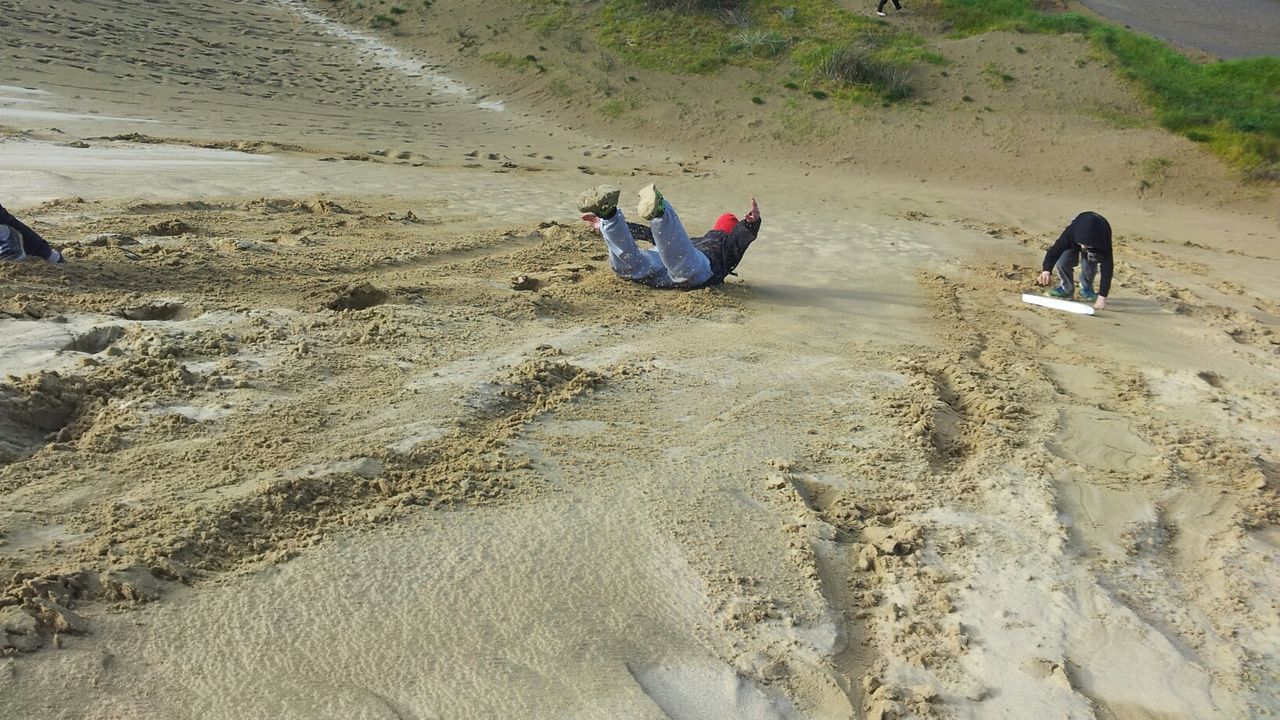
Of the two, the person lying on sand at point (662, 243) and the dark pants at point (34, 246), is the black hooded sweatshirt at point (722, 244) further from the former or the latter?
the dark pants at point (34, 246)

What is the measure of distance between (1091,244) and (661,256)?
3.20 meters

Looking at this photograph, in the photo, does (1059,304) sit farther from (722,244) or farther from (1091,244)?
(722,244)

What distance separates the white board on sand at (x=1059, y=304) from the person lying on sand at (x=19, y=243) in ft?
20.1

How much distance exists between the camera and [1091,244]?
21.5ft

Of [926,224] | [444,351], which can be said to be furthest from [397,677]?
[926,224]

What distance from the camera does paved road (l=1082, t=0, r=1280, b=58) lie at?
15.2 meters

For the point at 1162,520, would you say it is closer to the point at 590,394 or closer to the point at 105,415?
the point at 590,394

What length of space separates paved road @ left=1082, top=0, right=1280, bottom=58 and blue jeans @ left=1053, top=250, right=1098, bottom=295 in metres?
10.9

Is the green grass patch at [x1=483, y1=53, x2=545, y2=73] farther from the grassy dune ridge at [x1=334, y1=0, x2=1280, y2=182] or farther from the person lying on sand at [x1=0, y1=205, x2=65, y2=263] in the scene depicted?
the person lying on sand at [x1=0, y1=205, x2=65, y2=263]

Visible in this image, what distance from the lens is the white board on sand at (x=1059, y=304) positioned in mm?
6441

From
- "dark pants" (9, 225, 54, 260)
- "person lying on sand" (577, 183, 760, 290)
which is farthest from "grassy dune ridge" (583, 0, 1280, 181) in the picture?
"dark pants" (9, 225, 54, 260)

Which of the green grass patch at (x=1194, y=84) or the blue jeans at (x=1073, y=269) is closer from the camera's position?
the blue jeans at (x=1073, y=269)

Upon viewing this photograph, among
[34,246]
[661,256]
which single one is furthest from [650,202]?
[34,246]

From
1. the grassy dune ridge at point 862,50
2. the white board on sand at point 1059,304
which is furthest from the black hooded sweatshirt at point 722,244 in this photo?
the grassy dune ridge at point 862,50
